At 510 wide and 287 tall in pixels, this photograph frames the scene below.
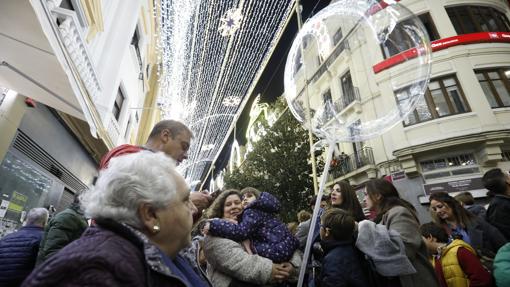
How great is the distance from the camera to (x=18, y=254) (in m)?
2.53

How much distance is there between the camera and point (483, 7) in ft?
44.7

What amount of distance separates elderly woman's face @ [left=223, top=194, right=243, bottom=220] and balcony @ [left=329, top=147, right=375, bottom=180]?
11.3m

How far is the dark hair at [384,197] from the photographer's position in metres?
2.64

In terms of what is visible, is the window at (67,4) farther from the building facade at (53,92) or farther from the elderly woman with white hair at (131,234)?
the elderly woman with white hair at (131,234)

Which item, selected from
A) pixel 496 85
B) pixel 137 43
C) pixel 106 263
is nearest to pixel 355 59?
pixel 106 263

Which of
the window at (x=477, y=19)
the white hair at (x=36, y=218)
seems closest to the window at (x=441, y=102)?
the window at (x=477, y=19)

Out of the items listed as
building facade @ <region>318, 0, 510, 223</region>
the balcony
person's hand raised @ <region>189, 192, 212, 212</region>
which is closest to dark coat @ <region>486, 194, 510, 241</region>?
person's hand raised @ <region>189, 192, 212, 212</region>

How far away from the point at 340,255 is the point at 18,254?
3137mm

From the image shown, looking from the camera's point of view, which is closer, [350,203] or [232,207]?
[232,207]

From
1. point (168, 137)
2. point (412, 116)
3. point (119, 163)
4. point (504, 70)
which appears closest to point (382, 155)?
point (412, 116)

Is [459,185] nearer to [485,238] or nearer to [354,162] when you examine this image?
[354,162]

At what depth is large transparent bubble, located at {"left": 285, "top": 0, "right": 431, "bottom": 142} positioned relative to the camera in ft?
8.46

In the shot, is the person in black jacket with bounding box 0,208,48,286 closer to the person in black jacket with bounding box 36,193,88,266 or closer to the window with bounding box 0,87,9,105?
the person in black jacket with bounding box 36,193,88,266

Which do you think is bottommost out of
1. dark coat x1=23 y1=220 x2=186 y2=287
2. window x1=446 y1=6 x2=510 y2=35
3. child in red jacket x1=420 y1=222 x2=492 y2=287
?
child in red jacket x1=420 y1=222 x2=492 y2=287
